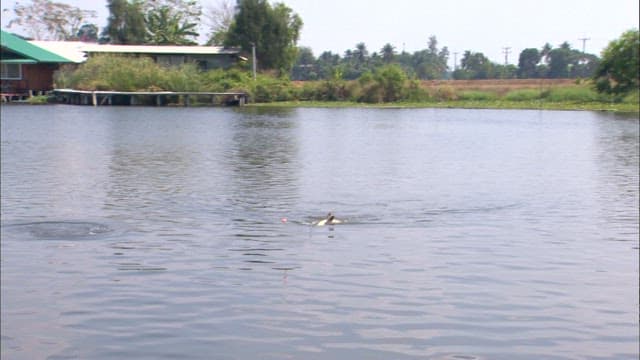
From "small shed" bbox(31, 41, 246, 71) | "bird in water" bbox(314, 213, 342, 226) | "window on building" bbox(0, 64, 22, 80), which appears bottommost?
"bird in water" bbox(314, 213, 342, 226)

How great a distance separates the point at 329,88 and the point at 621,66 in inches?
998

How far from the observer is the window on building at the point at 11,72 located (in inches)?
3147

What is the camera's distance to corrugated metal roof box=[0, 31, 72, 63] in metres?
76.8

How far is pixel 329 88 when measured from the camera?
83.1 metres

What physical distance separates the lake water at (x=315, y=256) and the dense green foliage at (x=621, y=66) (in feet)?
137

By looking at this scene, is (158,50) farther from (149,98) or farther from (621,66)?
(621,66)

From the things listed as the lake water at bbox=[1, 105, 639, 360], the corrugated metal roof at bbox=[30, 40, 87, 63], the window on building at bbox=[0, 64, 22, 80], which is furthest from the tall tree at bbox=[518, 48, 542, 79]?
→ the lake water at bbox=[1, 105, 639, 360]

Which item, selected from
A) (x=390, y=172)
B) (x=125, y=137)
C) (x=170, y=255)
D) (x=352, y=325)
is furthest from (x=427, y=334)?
(x=125, y=137)

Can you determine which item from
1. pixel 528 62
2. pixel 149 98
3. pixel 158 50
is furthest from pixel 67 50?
pixel 528 62

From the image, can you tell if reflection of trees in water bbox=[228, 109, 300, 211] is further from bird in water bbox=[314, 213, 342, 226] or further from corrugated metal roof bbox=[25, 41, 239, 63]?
corrugated metal roof bbox=[25, 41, 239, 63]

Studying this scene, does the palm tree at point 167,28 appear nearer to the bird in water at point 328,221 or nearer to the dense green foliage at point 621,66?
the dense green foliage at point 621,66

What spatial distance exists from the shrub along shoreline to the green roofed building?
6.30 ft

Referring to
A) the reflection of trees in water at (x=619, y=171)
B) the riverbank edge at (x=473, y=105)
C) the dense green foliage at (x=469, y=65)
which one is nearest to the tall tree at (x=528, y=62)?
the dense green foliage at (x=469, y=65)

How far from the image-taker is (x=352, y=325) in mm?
11727
